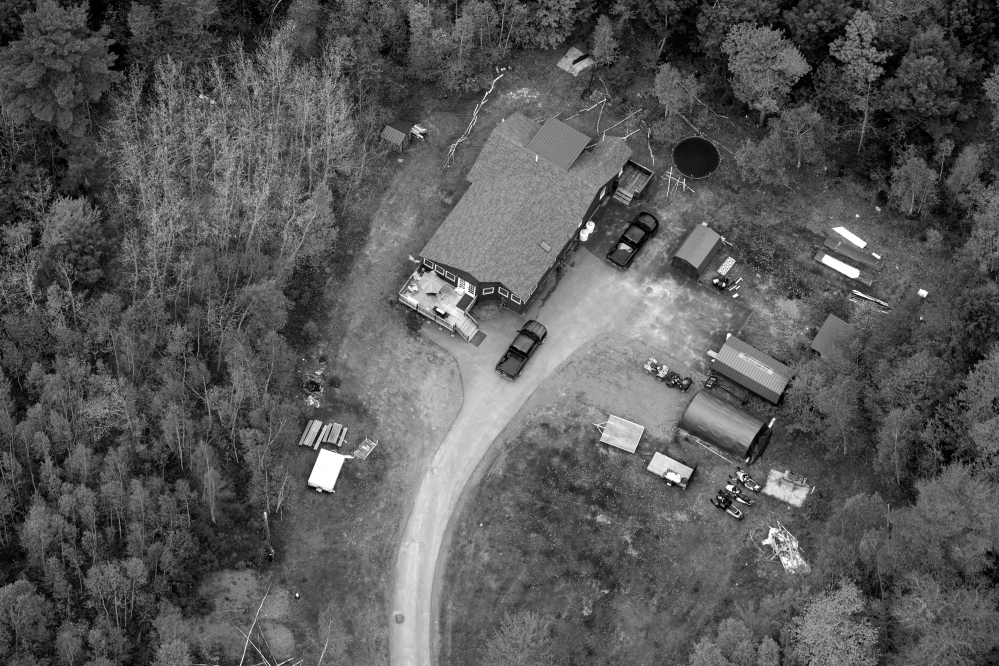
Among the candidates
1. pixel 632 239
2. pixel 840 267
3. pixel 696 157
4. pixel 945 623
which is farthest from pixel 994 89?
pixel 945 623

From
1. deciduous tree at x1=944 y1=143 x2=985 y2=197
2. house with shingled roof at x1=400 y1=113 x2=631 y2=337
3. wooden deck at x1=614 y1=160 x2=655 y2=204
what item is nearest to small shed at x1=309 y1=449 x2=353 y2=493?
house with shingled roof at x1=400 y1=113 x2=631 y2=337

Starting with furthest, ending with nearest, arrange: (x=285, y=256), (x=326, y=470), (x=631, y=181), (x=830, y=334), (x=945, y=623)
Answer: (x=631, y=181)
(x=285, y=256)
(x=830, y=334)
(x=326, y=470)
(x=945, y=623)

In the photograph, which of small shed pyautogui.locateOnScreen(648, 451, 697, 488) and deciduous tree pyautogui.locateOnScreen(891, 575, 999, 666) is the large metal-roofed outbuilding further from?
deciduous tree pyautogui.locateOnScreen(891, 575, 999, 666)

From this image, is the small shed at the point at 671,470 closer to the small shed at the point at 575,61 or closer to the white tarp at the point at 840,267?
the white tarp at the point at 840,267

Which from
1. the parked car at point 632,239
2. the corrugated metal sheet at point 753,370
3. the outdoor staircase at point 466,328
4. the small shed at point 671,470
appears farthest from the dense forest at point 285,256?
the outdoor staircase at point 466,328

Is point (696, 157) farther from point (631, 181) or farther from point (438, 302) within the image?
point (438, 302)

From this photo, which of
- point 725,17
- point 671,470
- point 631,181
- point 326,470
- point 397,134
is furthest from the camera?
point 397,134

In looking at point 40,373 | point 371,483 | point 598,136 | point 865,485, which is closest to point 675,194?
point 598,136
